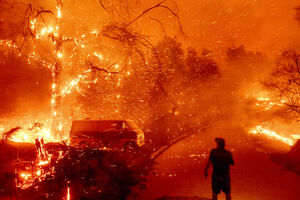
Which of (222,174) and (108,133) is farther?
(108,133)

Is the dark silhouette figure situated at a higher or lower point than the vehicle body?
lower

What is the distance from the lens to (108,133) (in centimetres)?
1291

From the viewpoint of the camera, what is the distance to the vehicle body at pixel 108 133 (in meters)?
12.7

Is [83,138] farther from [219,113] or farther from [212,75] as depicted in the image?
[212,75]

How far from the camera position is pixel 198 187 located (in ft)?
23.0

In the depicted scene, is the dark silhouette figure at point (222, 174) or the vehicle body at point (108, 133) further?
the vehicle body at point (108, 133)

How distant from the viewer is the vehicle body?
1269 centimetres

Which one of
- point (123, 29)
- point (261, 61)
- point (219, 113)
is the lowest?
point (123, 29)

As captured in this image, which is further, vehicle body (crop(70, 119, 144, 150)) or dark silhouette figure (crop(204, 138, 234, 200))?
vehicle body (crop(70, 119, 144, 150))

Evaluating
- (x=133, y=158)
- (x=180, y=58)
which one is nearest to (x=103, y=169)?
(x=133, y=158)

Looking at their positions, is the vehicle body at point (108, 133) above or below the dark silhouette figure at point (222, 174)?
above

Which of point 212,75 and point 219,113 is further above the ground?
point 212,75

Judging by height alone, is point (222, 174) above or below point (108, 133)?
below

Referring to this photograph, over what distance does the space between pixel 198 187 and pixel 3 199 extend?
4702 millimetres
